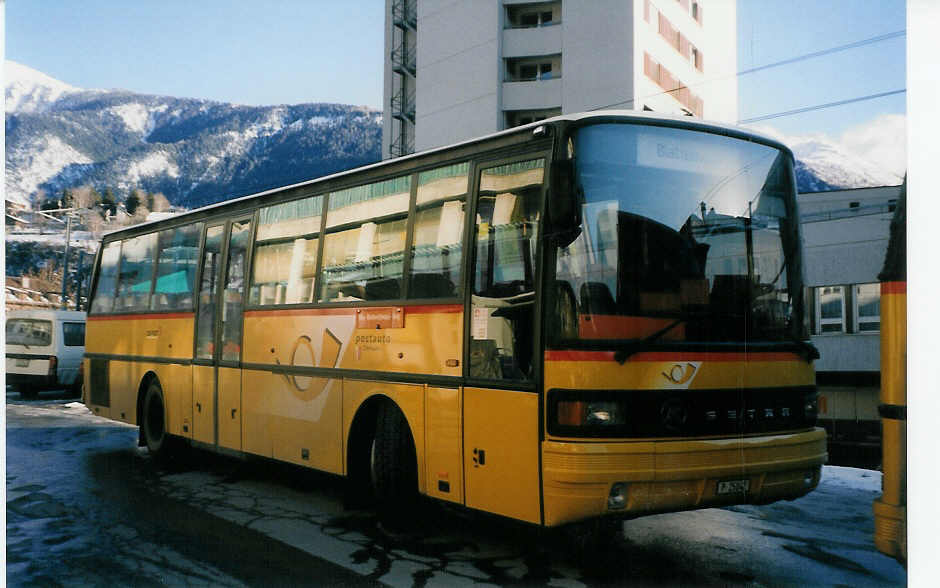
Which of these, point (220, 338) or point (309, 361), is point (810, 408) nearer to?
point (309, 361)

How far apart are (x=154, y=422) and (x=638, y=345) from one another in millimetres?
7818

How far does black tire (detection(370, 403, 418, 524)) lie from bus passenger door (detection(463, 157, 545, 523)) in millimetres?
1078

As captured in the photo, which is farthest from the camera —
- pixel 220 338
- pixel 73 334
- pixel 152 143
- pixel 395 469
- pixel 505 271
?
pixel 152 143

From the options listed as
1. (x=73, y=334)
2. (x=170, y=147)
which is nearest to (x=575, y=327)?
(x=73, y=334)

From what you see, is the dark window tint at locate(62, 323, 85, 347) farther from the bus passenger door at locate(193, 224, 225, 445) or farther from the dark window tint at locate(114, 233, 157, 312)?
the bus passenger door at locate(193, 224, 225, 445)

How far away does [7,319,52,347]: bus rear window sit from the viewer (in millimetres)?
19828

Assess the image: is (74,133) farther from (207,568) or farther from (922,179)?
(922,179)

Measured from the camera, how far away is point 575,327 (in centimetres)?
545

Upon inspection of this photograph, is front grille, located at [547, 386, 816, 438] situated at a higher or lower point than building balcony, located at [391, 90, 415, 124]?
lower

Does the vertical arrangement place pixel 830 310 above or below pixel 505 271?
below

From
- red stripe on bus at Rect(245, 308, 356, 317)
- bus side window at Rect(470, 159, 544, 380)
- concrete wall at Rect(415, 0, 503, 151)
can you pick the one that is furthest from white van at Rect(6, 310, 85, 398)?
concrete wall at Rect(415, 0, 503, 151)

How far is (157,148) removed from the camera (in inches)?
1095

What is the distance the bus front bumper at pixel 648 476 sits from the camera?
5.26 metres

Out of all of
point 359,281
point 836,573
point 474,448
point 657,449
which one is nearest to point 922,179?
point 657,449
